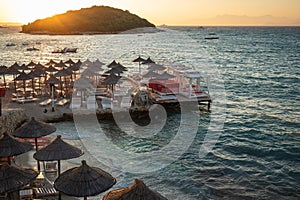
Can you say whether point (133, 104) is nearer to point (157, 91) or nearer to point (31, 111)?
point (157, 91)

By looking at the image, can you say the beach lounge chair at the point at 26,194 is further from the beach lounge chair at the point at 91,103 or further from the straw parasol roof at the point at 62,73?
the straw parasol roof at the point at 62,73

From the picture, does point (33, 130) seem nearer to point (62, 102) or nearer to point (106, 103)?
point (62, 102)

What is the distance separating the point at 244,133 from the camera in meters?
20.2

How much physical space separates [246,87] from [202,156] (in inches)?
878

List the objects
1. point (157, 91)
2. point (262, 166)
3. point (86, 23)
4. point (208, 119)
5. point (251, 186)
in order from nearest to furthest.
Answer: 1. point (251, 186)
2. point (262, 166)
3. point (208, 119)
4. point (157, 91)
5. point (86, 23)

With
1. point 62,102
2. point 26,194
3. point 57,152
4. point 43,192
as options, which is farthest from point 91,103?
point 26,194

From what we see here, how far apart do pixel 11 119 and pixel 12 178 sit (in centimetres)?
941

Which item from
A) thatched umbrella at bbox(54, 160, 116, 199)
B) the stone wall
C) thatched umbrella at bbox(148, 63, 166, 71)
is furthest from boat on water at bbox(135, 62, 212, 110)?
thatched umbrella at bbox(54, 160, 116, 199)

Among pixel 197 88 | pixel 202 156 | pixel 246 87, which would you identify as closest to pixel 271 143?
pixel 202 156

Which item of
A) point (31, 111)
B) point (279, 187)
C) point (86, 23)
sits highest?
point (86, 23)

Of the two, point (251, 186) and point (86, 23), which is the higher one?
point (86, 23)

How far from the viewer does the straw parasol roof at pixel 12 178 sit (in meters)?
8.16

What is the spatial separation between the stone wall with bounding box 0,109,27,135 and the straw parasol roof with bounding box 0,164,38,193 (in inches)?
304

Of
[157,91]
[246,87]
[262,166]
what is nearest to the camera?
[262,166]
